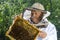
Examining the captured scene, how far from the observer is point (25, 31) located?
Result: 1.66 m

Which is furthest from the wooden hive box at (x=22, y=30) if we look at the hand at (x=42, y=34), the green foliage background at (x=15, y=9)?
the green foliage background at (x=15, y=9)

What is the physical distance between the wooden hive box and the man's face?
7.9 inches

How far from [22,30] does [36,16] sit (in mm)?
242

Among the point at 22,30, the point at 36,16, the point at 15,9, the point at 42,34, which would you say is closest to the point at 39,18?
the point at 36,16

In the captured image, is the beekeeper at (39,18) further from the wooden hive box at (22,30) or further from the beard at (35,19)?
the wooden hive box at (22,30)

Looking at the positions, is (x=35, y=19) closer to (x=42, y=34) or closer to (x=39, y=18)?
(x=39, y=18)

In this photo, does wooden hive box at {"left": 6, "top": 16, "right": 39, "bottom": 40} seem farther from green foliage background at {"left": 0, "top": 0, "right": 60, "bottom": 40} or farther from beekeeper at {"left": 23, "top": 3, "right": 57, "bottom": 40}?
green foliage background at {"left": 0, "top": 0, "right": 60, "bottom": 40}

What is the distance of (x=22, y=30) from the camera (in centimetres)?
166

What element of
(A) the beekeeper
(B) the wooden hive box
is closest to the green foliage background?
(A) the beekeeper

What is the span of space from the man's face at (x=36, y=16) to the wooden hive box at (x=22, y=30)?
201mm

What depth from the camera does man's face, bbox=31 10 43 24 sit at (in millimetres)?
1834

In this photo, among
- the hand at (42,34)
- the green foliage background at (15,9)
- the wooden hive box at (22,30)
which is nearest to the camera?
the wooden hive box at (22,30)

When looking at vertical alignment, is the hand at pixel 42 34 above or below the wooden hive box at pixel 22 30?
below

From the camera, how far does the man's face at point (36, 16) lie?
183cm
